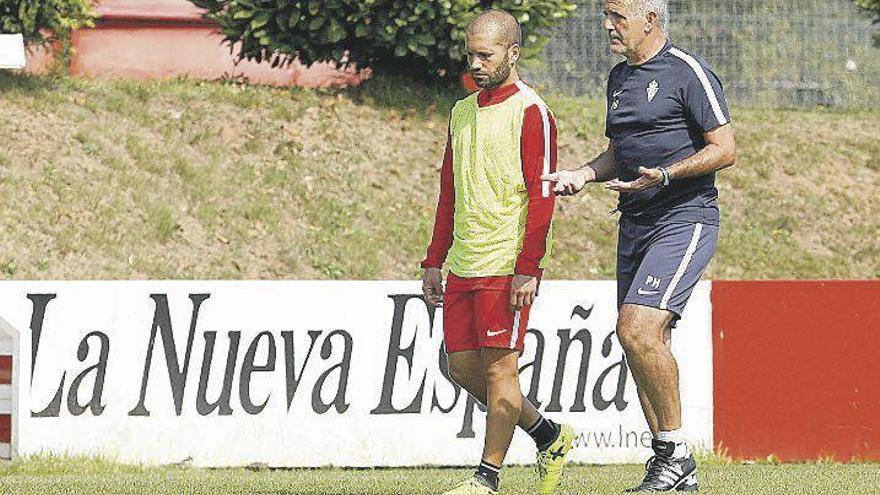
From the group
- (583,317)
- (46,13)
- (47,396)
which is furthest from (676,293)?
(46,13)

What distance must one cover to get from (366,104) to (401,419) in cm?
714

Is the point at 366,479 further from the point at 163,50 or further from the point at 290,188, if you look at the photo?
the point at 163,50

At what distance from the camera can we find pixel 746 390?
34.5 feet

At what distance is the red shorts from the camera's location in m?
6.58

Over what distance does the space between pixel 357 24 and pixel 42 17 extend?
2.93 meters

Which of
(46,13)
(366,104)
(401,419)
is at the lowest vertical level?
(401,419)

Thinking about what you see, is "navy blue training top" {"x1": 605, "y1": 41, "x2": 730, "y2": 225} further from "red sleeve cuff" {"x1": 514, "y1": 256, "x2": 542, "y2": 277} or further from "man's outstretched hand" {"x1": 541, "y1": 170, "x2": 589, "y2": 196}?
"red sleeve cuff" {"x1": 514, "y1": 256, "x2": 542, "y2": 277}

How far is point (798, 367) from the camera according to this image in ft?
34.6

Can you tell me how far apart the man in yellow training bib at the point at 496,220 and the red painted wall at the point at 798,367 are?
4.05 m

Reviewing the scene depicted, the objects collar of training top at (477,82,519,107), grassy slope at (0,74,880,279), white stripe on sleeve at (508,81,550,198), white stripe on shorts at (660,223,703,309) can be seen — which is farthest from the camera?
grassy slope at (0,74,880,279)

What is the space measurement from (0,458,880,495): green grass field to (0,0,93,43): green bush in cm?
679

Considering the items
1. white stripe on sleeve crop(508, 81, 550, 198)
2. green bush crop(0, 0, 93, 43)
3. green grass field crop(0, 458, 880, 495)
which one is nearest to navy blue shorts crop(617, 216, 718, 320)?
white stripe on sleeve crop(508, 81, 550, 198)

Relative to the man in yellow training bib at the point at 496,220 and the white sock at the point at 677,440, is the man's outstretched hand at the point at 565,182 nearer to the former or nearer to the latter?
the man in yellow training bib at the point at 496,220

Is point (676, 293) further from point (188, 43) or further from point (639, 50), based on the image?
point (188, 43)
